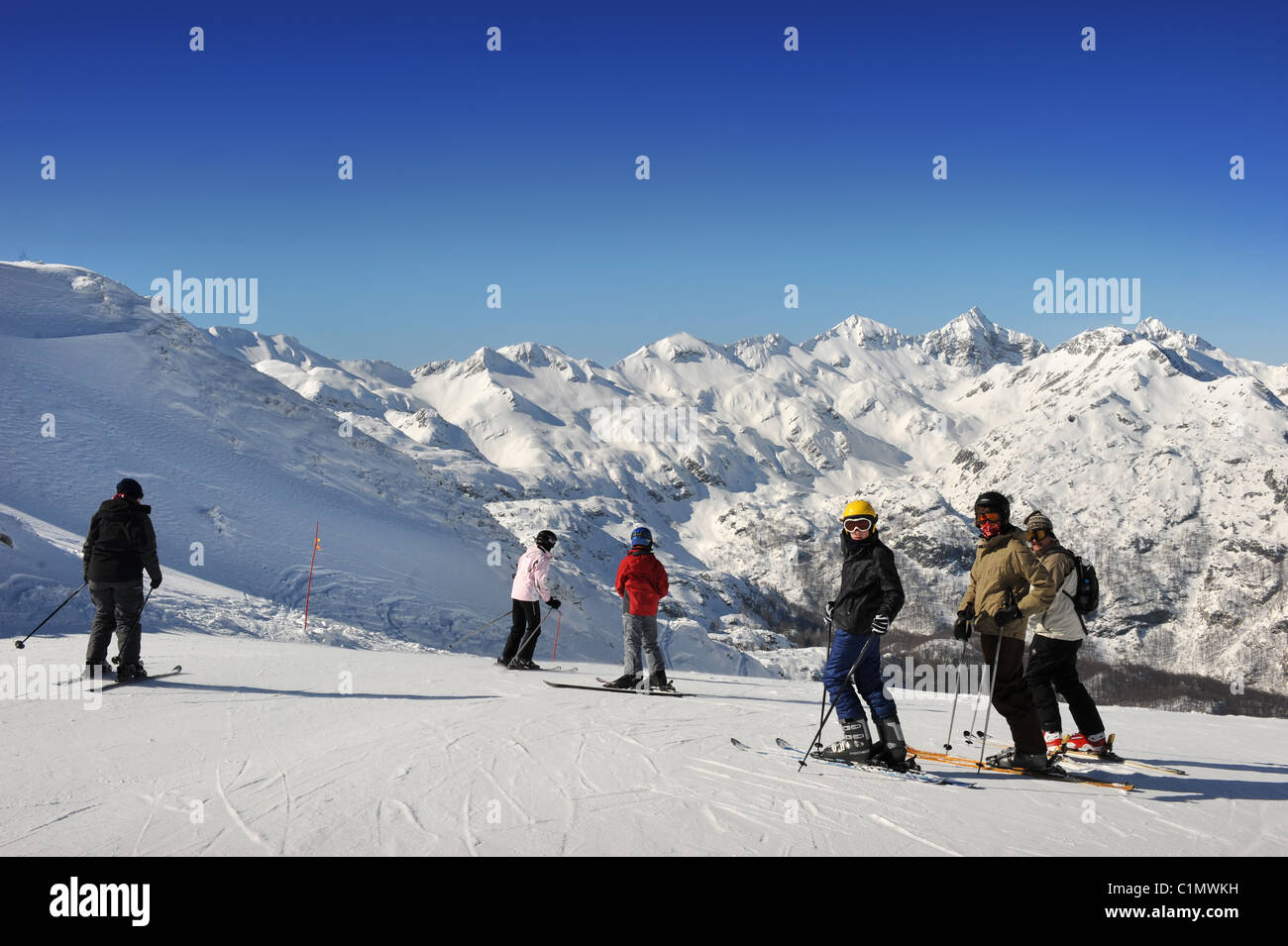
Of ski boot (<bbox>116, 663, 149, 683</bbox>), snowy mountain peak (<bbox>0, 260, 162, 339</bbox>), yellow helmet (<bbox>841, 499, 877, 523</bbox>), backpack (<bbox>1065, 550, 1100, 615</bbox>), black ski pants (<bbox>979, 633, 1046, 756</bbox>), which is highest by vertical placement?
snowy mountain peak (<bbox>0, 260, 162, 339</bbox>)

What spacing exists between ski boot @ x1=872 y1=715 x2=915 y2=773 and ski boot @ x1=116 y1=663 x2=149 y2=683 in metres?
9.36

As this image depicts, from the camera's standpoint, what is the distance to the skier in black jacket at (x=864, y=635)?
7.64m

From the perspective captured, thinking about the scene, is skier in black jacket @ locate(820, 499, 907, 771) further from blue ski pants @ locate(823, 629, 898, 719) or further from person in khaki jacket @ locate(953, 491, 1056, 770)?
person in khaki jacket @ locate(953, 491, 1056, 770)

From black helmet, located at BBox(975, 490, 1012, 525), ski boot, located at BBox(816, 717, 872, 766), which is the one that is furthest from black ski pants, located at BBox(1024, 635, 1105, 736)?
ski boot, located at BBox(816, 717, 872, 766)

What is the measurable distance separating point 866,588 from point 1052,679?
8.78ft

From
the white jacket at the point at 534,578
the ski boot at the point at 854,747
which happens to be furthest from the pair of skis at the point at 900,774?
the white jacket at the point at 534,578

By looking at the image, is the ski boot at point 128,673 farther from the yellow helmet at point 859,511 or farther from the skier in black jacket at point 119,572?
the yellow helmet at point 859,511

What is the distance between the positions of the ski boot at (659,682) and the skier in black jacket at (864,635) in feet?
15.2

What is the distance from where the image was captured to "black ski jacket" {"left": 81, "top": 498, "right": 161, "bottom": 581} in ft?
34.9

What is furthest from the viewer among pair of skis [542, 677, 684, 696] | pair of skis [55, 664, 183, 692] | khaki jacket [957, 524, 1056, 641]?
pair of skis [542, 677, 684, 696]

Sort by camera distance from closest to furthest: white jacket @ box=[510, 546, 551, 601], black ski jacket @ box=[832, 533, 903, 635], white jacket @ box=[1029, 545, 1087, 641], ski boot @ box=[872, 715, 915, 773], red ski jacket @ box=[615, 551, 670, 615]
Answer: black ski jacket @ box=[832, 533, 903, 635] < ski boot @ box=[872, 715, 915, 773] < white jacket @ box=[1029, 545, 1087, 641] < red ski jacket @ box=[615, 551, 670, 615] < white jacket @ box=[510, 546, 551, 601]

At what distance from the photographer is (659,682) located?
12.5m
